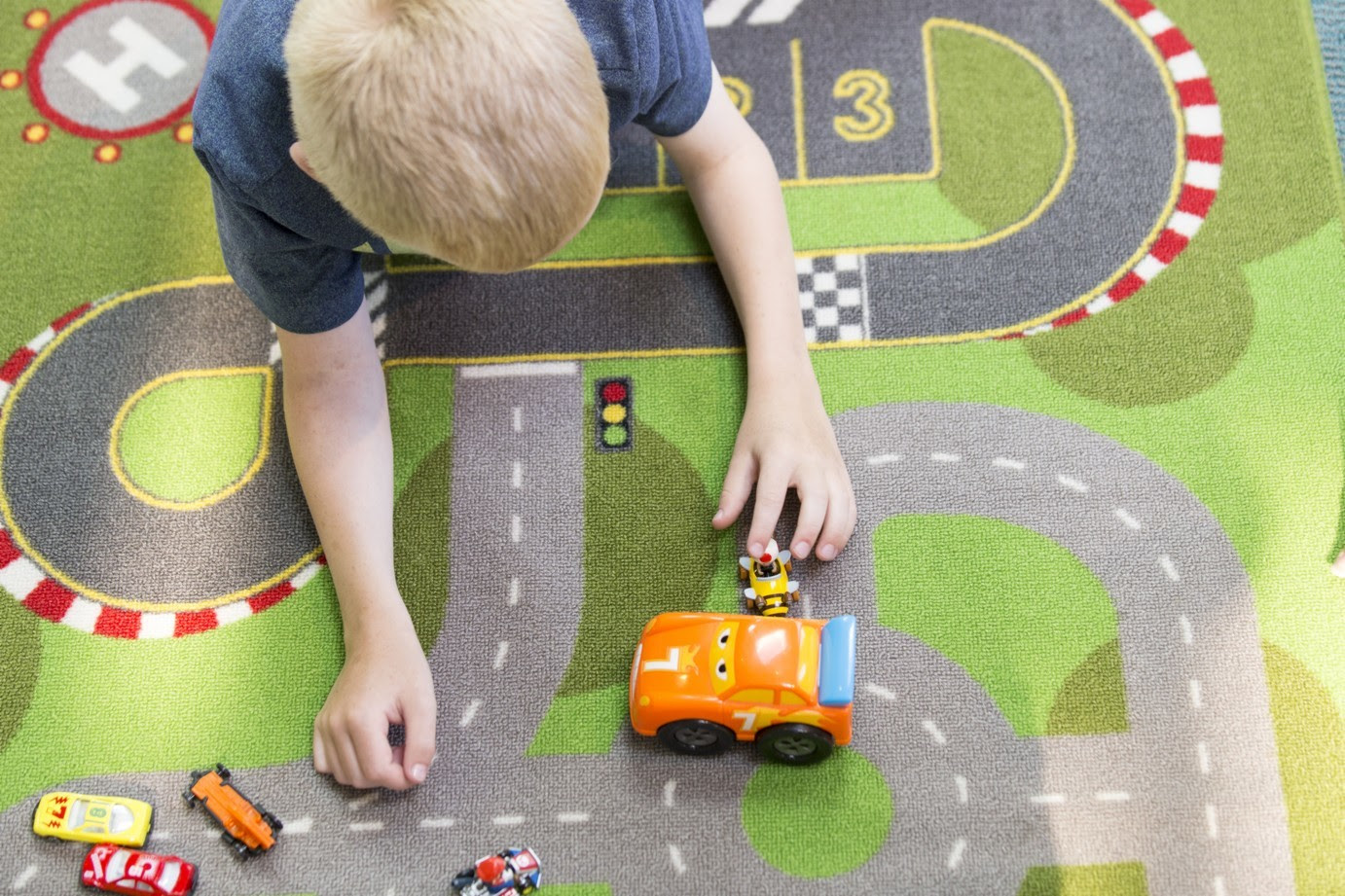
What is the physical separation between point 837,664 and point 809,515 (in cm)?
14

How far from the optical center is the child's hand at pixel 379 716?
0.83 metres

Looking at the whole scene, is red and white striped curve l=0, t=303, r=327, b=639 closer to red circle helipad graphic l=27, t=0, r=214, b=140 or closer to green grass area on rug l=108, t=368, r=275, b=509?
green grass area on rug l=108, t=368, r=275, b=509

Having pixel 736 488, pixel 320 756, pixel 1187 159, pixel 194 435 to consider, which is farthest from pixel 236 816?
pixel 1187 159

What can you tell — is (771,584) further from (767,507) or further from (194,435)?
(194,435)

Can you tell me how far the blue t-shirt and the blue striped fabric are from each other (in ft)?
1.88

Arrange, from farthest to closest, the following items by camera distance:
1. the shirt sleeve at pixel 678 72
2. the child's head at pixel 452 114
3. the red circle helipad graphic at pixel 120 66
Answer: the red circle helipad graphic at pixel 120 66
the shirt sleeve at pixel 678 72
the child's head at pixel 452 114

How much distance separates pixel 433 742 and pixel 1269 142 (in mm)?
846

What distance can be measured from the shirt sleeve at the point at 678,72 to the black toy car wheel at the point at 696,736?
0.42 m

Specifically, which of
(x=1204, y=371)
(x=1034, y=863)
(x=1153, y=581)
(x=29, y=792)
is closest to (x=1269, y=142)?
(x=1204, y=371)

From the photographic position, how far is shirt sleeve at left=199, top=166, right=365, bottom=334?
0.73 meters

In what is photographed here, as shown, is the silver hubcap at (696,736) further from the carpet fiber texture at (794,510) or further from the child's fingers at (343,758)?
the child's fingers at (343,758)

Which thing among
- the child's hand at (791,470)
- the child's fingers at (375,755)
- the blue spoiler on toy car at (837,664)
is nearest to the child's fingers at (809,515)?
the child's hand at (791,470)

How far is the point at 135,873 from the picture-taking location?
2.66 feet

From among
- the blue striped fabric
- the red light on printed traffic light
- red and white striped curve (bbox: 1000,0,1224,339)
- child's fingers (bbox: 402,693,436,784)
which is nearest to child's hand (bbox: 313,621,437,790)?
child's fingers (bbox: 402,693,436,784)
